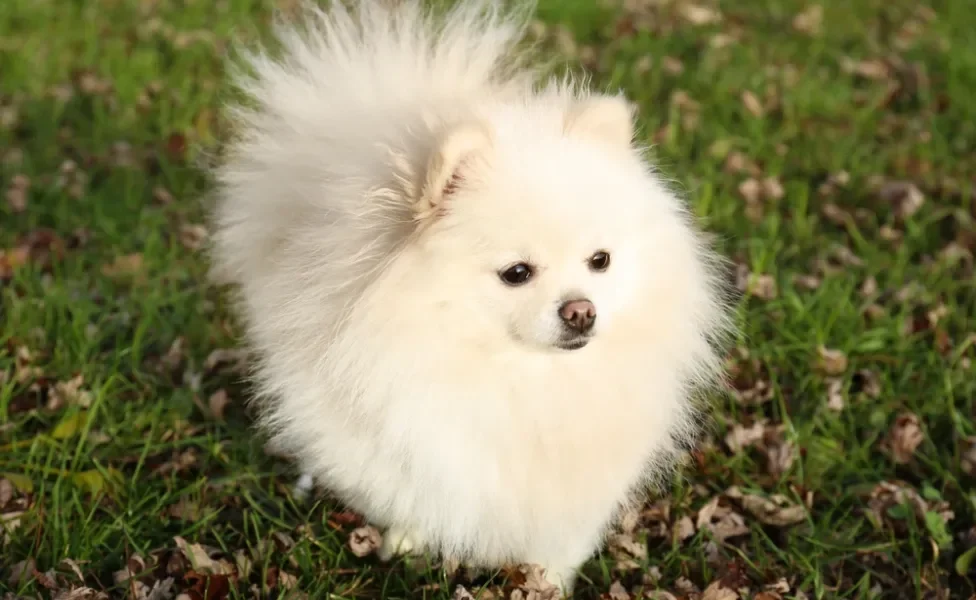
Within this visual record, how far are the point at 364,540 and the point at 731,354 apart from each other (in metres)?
1.50

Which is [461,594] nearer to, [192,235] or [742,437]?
[742,437]

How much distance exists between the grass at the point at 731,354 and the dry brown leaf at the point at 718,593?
0.27 ft

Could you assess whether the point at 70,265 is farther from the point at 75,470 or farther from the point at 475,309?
the point at 475,309

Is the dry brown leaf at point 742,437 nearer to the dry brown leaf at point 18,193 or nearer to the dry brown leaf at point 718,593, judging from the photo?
the dry brown leaf at point 718,593

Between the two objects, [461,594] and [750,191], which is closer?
[461,594]

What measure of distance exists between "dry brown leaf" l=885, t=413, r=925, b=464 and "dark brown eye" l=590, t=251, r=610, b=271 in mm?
1541

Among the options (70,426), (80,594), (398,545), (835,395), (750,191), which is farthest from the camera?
(750,191)

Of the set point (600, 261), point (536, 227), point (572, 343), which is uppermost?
point (536, 227)

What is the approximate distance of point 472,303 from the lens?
A: 1915mm

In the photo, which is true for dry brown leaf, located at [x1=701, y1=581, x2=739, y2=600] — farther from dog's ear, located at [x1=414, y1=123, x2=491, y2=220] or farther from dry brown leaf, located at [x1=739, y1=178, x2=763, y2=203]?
dry brown leaf, located at [x1=739, y1=178, x2=763, y2=203]

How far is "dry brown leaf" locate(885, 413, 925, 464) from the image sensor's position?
9.49ft

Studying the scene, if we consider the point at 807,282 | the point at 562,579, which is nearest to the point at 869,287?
the point at 807,282

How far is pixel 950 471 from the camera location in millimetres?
2818

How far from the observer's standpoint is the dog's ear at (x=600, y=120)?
2.01 m
